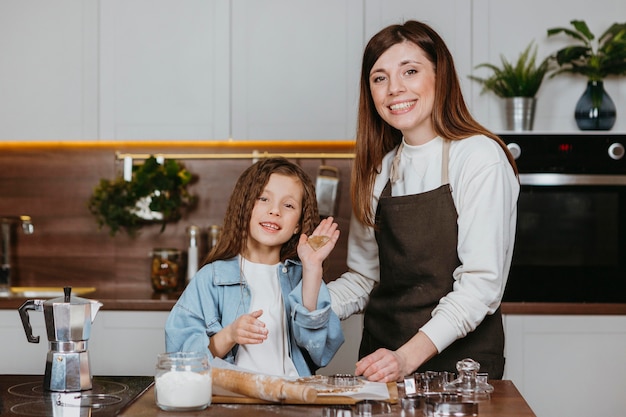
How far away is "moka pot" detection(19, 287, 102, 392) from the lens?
4.59ft

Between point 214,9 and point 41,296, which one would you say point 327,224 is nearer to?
point 214,9

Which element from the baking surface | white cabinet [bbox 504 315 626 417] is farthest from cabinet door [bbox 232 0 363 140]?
the baking surface

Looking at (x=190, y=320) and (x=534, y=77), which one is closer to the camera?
(x=190, y=320)

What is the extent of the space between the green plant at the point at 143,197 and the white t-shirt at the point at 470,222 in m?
1.55

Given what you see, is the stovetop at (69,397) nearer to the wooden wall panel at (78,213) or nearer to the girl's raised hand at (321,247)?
the girl's raised hand at (321,247)

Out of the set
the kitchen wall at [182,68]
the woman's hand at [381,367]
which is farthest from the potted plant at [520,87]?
the woman's hand at [381,367]

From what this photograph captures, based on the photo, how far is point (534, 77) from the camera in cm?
288

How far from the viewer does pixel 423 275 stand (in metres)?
1.78

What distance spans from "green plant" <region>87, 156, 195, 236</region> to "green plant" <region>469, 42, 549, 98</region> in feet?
4.07

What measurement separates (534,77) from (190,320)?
1.78m

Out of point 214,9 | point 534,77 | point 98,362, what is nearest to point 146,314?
point 98,362

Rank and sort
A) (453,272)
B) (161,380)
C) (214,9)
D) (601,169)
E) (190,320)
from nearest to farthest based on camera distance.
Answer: (161,380) → (190,320) → (453,272) → (601,169) → (214,9)

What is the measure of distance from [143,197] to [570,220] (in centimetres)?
164

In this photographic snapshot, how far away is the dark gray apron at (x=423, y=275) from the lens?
1753mm
